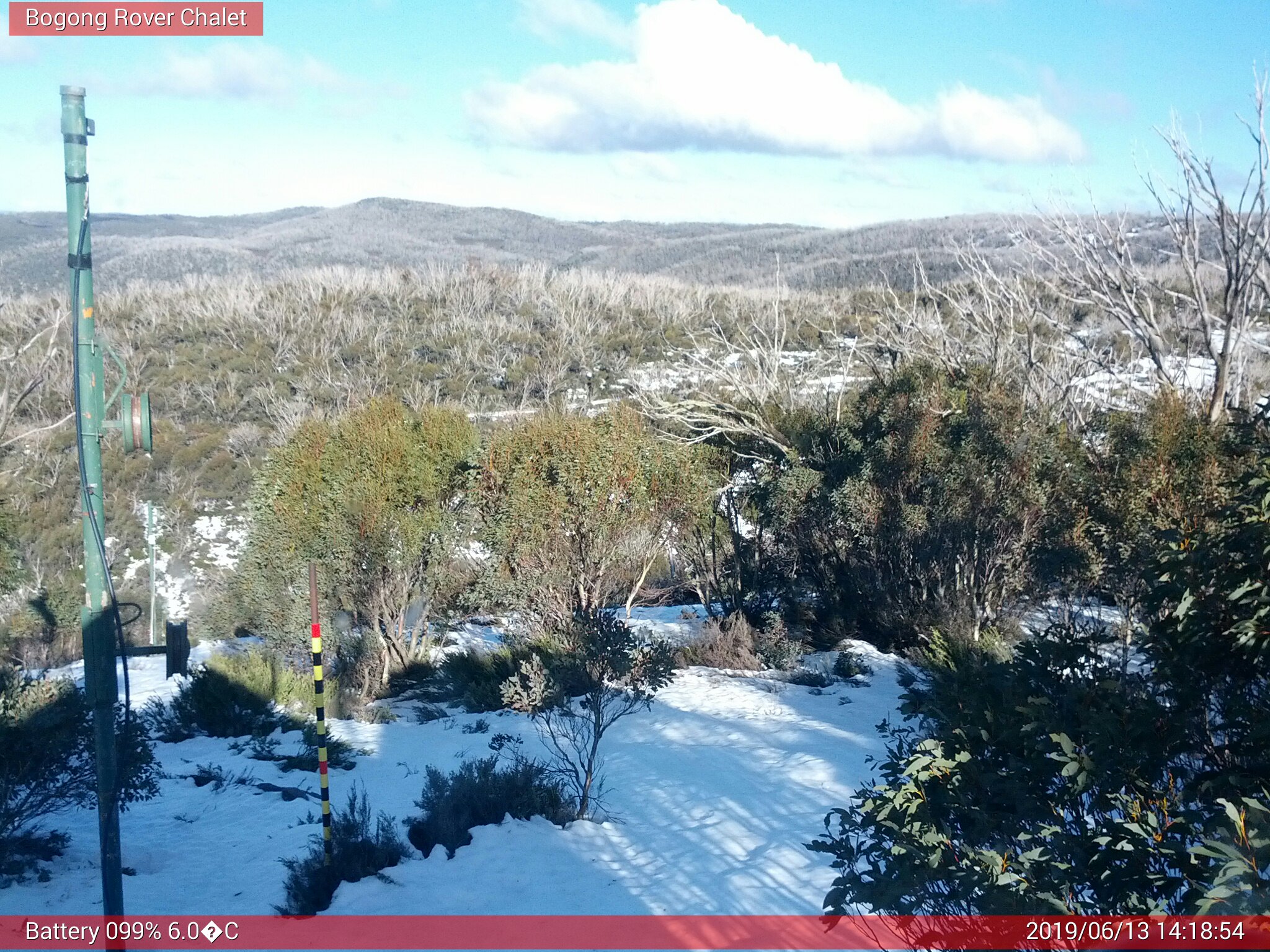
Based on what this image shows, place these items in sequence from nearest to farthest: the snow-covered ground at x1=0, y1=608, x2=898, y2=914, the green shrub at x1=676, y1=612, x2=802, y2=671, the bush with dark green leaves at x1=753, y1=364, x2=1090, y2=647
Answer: the snow-covered ground at x1=0, y1=608, x2=898, y2=914 < the bush with dark green leaves at x1=753, y1=364, x2=1090, y2=647 < the green shrub at x1=676, y1=612, x2=802, y2=671

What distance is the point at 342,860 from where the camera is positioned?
19.5 ft

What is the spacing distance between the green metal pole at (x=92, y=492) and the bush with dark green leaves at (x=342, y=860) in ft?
5.36

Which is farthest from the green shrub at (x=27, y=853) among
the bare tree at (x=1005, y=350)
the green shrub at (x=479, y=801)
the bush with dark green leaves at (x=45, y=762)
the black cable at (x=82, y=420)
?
the bare tree at (x=1005, y=350)

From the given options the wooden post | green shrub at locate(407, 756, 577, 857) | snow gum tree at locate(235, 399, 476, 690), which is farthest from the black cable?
snow gum tree at locate(235, 399, 476, 690)

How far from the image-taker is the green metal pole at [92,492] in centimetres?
386

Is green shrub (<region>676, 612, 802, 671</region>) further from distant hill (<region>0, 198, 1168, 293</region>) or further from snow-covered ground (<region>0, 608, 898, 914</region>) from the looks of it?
distant hill (<region>0, 198, 1168, 293</region>)

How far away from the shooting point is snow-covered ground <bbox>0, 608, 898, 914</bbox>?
5.69m

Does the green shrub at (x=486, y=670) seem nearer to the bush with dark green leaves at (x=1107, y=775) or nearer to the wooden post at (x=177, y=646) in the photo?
the wooden post at (x=177, y=646)

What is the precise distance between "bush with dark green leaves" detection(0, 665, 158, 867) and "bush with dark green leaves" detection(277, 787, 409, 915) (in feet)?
3.86

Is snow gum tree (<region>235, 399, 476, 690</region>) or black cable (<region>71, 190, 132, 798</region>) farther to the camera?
snow gum tree (<region>235, 399, 476, 690</region>)

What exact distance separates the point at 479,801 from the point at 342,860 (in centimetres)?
131

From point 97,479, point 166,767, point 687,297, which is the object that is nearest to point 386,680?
point 166,767

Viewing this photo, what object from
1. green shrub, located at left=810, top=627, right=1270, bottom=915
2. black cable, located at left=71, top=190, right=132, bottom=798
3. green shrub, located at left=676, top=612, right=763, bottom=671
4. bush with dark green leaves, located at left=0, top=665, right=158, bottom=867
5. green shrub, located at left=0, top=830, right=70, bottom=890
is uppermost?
black cable, located at left=71, top=190, right=132, bottom=798

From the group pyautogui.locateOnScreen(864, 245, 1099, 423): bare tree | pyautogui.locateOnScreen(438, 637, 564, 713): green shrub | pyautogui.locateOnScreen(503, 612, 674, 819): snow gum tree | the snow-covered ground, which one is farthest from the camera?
pyautogui.locateOnScreen(864, 245, 1099, 423): bare tree
